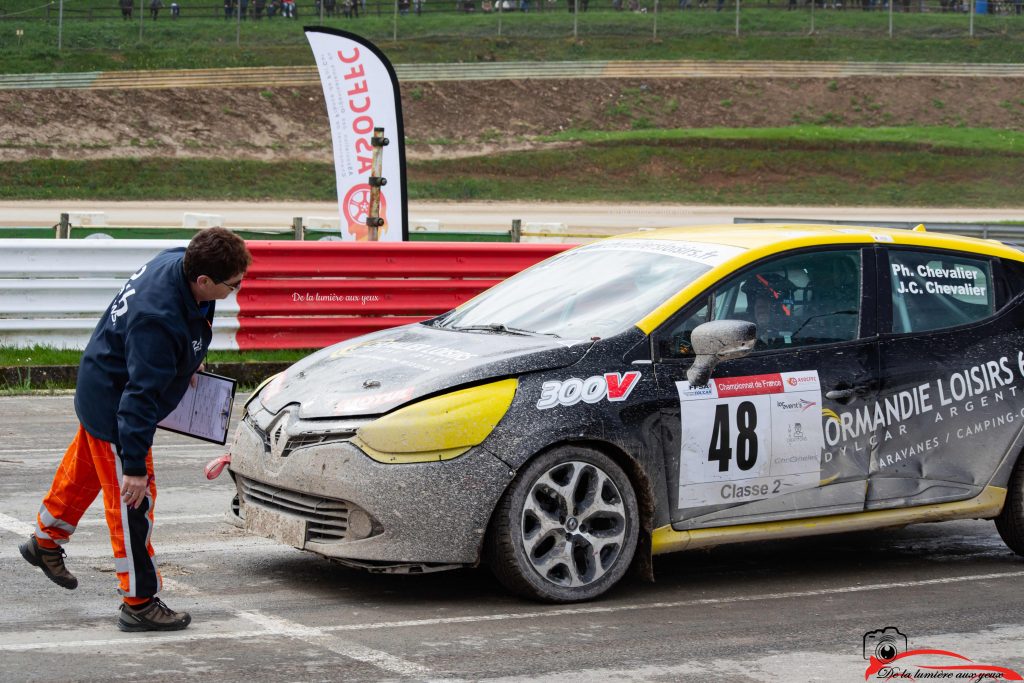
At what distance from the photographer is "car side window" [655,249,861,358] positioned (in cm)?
606

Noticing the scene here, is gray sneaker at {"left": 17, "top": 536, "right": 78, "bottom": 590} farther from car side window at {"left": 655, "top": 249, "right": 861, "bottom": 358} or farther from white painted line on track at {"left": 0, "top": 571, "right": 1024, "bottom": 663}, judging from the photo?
car side window at {"left": 655, "top": 249, "right": 861, "bottom": 358}

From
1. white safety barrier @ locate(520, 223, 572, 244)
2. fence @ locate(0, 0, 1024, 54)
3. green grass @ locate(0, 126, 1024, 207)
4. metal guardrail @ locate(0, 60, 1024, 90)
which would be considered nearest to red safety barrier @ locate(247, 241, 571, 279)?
white safety barrier @ locate(520, 223, 572, 244)

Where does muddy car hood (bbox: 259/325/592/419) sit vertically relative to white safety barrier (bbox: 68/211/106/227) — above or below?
above

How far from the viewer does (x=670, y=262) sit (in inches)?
252

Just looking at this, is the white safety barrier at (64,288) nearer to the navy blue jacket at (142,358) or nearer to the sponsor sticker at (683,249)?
the sponsor sticker at (683,249)

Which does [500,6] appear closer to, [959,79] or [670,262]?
[959,79]

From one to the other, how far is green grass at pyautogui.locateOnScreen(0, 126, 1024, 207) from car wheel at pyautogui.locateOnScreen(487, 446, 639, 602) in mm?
37149

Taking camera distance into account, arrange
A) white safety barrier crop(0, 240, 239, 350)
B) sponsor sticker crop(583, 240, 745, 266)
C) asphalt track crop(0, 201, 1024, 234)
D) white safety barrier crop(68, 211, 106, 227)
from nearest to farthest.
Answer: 1. sponsor sticker crop(583, 240, 745, 266)
2. white safety barrier crop(0, 240, 239, 350)
3. white safety barrier crop(68, 211, 106, 227)
4. asphalt track crop(0, 201, 1024, 234)

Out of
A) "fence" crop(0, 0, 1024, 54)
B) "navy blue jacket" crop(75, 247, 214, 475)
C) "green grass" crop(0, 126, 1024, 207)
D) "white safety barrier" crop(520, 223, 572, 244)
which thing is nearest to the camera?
"navy blue jacket" crop(75, 247, 214, 475)

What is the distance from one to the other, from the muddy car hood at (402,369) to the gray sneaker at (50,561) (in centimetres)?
102

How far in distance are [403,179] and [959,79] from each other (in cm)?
4560

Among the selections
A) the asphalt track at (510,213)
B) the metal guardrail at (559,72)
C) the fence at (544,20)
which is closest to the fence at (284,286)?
the asphalt track at (510,213)

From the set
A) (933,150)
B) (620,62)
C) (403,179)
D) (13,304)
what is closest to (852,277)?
(13,304)
